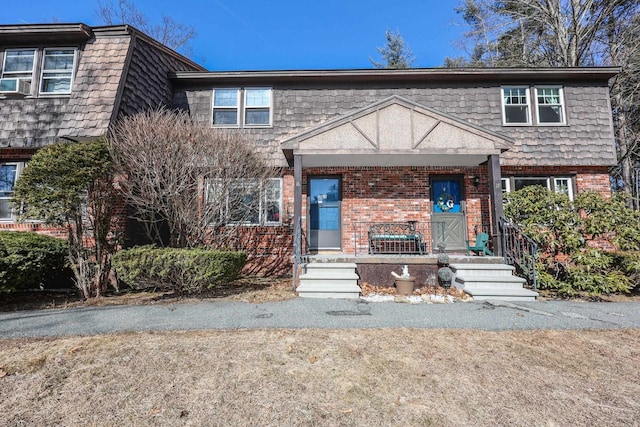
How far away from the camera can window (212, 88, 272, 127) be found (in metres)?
9.70

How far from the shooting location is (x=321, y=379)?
9.08 ft

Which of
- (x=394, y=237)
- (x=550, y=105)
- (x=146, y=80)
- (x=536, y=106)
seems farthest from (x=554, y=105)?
(x=146, y=80)

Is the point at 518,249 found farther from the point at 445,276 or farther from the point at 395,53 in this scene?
the point at 395,53

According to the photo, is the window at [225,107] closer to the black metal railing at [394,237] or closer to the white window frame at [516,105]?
the black metal railing at [394,237]

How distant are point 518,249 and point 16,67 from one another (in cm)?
1309

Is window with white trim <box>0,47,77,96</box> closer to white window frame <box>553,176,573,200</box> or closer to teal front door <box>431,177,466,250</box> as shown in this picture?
teal front door <box>431,177,466,250</box>

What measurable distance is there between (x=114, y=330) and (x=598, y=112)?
12.4 meters

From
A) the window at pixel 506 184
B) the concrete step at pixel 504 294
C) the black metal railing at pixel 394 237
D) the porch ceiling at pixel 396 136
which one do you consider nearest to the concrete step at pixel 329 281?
the black metal railing at pixel 394 237

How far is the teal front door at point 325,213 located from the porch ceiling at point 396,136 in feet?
6.34

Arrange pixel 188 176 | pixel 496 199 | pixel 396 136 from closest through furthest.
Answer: pixel 188 176 < pixel 496 199 < pixel 396 136

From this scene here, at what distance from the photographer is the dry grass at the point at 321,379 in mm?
2268

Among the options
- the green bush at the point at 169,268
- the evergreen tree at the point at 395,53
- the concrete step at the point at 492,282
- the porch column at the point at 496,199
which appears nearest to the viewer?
the green bush at the point at 169,268

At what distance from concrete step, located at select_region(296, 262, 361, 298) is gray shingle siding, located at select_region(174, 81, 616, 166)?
3.90 metres

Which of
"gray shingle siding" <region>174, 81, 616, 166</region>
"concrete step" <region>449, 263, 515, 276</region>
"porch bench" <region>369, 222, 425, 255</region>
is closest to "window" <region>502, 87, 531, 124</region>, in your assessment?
"gray shingle siding" <region>174, 81, 616, 166</region>
